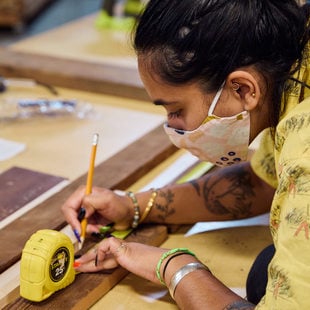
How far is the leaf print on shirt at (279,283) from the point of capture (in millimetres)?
870

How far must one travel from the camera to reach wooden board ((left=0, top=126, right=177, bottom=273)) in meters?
1.29

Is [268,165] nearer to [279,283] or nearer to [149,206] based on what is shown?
[149,206]

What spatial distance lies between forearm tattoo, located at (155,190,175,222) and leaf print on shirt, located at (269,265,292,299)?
52 centimetres

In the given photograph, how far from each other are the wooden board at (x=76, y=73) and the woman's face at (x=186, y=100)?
3.24 ft

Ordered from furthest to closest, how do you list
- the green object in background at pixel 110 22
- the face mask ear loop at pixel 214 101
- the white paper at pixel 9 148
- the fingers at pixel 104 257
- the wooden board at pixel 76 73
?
the green object in background at pixel 110 22, the wooden board at pixel 76 73, the white paper at pixel 9 148, the fingers at pixel 104 257, the face mask ear loop at pixel 214 101

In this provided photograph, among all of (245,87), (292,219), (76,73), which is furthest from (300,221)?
(76,73)

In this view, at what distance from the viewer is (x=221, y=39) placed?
103 centimetres

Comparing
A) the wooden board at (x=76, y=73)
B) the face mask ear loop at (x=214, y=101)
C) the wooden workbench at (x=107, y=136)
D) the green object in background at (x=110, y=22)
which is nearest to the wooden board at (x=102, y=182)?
the wooden workbench at (x=107, y=136)

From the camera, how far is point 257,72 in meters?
1.06

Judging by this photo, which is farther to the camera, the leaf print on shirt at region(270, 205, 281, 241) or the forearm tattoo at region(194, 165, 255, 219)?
the forearm tattoo at region(194, 165, 255, 219)

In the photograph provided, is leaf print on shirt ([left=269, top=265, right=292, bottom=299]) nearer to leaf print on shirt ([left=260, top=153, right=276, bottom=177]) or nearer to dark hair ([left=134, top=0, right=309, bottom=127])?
dark hair ([left=134, top=0, right=309, bottom=127])

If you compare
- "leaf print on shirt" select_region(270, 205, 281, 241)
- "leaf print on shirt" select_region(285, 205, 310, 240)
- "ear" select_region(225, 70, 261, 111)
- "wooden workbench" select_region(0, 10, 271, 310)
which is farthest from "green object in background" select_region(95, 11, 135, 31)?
"leaf print on shirt" select_region(285, 205, 310, 240)

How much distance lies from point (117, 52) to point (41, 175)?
3.94ft

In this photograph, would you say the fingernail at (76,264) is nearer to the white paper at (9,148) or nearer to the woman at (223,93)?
the woman at (223,93)
